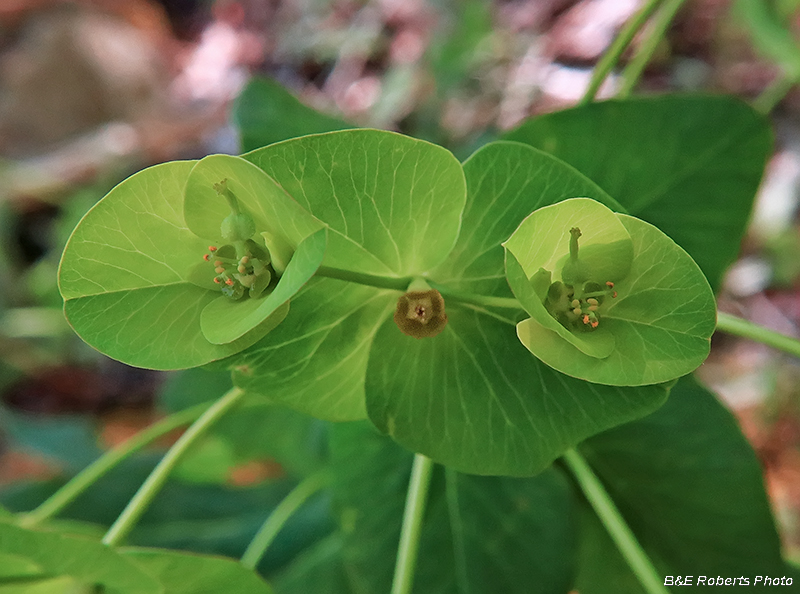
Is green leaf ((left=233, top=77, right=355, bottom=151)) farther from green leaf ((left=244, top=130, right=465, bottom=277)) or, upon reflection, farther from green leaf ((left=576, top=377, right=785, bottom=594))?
green leaf ((left=576, top=377, right=785, bottom=594))

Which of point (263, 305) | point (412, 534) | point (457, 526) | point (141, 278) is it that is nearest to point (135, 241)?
point (141, 278)

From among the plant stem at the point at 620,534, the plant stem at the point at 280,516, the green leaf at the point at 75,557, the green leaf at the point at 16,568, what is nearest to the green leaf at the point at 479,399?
the plant stem at the point at 620,534

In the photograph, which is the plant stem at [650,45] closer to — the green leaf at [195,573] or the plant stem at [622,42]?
the plant stem at [622,42]

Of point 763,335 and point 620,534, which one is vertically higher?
point 763,335

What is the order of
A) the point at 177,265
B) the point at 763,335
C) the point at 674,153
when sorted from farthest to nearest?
1. the point at 674,153
2. the point at 763,335
3. the point at 177,265

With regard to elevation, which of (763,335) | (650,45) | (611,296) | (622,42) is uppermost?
(650,45)

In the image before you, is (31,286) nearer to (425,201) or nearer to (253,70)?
(253,70)

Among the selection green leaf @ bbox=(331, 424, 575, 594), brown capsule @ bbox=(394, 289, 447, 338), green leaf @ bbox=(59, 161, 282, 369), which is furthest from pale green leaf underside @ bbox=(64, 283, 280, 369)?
green leaf @ bbox=(331, 424, 575, 594)

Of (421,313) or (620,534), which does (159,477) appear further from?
(620,534)
